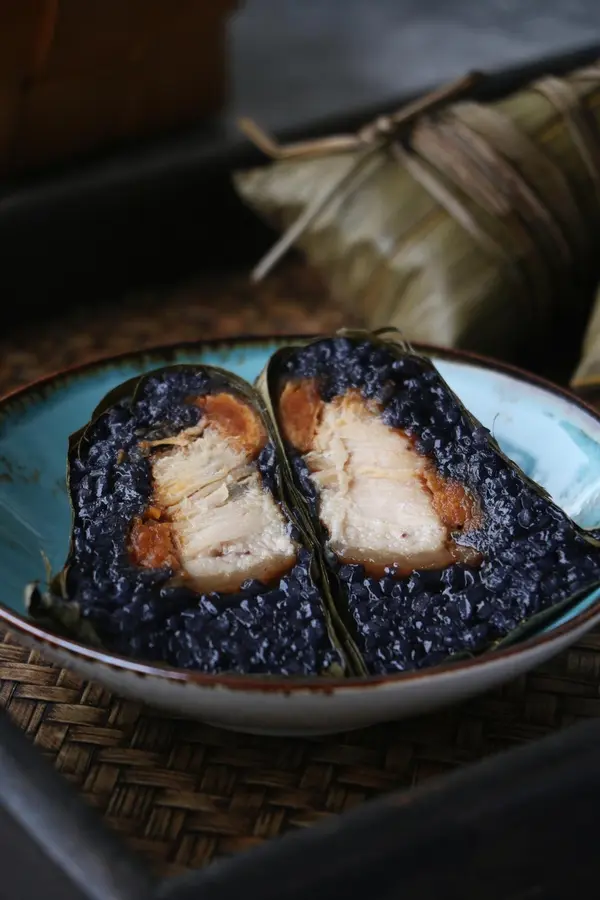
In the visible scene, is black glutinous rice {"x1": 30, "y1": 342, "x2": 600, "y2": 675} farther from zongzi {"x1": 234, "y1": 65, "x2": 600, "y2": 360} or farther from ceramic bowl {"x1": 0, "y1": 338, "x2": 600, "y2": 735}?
zongzi {"x1": 234, "y1": 65, "x2": 600, "y2": 360}

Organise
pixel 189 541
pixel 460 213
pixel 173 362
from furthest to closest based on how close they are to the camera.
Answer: pixel 460 213 → pixel 173 362 → pixel 189 541

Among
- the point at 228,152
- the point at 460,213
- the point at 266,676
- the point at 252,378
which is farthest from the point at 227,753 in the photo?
the point at 228,152

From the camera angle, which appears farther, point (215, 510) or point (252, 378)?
point (252, 378)

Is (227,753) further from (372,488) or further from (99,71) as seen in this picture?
(99,71)

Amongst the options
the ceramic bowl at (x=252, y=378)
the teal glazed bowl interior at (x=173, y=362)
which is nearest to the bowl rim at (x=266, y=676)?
the ceramic bowl at (x=252, y=378)

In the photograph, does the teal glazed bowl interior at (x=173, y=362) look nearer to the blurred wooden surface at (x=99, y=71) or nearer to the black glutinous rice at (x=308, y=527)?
the black glutinous rice at (x=308, y=527)

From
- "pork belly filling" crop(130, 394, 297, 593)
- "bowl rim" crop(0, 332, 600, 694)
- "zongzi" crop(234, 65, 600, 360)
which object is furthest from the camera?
"zongzi" crop(234, 65, 600, 360)

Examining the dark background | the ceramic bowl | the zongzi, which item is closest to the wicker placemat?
the ceramic bowl
